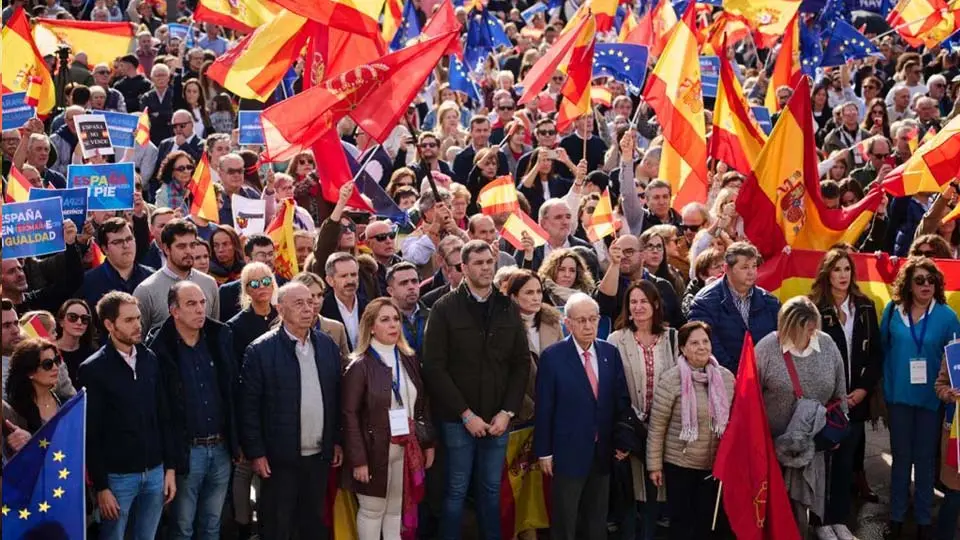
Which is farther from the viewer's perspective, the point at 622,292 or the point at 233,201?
the point at 233,201

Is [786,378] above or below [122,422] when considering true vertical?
below

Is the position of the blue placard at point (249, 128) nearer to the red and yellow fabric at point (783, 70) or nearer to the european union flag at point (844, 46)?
the red and yellow fabric at point (783, 70)

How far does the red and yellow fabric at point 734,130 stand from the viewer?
12523mm

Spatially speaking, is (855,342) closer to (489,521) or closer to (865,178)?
(489,521)

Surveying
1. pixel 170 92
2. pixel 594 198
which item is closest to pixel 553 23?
pixel 170 92

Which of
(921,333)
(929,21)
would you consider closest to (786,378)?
(921,333)

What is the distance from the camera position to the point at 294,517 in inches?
331

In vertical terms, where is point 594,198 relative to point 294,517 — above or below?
above

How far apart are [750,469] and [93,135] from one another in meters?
6.21

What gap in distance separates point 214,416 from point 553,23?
16.7m

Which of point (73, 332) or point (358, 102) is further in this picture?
point (358, 102)

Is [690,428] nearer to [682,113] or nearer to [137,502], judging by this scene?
[137,502]

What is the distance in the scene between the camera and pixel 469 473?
8.80 m

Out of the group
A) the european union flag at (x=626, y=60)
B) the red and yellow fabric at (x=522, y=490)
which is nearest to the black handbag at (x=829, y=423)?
the red and yellow fabric at (x=522, y=490)
